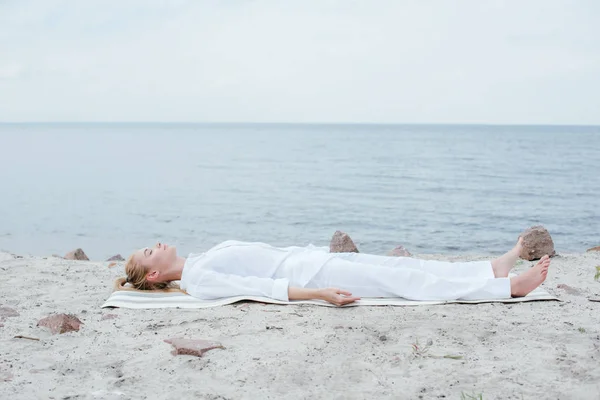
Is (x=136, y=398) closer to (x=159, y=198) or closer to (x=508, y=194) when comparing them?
(x=159, y=198)

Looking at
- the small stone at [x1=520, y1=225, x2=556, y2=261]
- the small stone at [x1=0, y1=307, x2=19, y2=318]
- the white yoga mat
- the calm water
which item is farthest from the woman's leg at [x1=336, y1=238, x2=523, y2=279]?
the calm water

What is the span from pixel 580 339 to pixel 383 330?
1.27 m

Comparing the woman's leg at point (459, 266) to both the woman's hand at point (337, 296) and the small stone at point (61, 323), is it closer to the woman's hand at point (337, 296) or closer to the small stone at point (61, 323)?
the woman's hand at point (337, 296)

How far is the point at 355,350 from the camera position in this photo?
392 cm

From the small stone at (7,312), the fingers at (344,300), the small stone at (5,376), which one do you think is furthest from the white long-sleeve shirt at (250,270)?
the small stone at (5,376)

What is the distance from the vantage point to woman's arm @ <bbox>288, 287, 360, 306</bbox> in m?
4.82

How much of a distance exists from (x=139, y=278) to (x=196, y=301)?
570mm

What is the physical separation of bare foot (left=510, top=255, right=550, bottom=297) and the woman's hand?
51.8 inches

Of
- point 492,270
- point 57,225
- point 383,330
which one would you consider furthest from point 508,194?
point 383,330

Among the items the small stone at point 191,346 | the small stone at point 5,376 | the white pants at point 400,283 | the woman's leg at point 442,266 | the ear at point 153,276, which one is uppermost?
the woman's leg at point 442,266

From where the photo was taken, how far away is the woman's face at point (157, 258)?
5.21 metres

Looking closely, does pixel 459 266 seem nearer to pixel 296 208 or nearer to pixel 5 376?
pixel 5 376

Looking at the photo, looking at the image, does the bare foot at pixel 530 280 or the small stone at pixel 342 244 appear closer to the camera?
the bare foot at pixel 530 280

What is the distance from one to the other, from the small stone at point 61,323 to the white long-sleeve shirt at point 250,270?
1.04 metres
